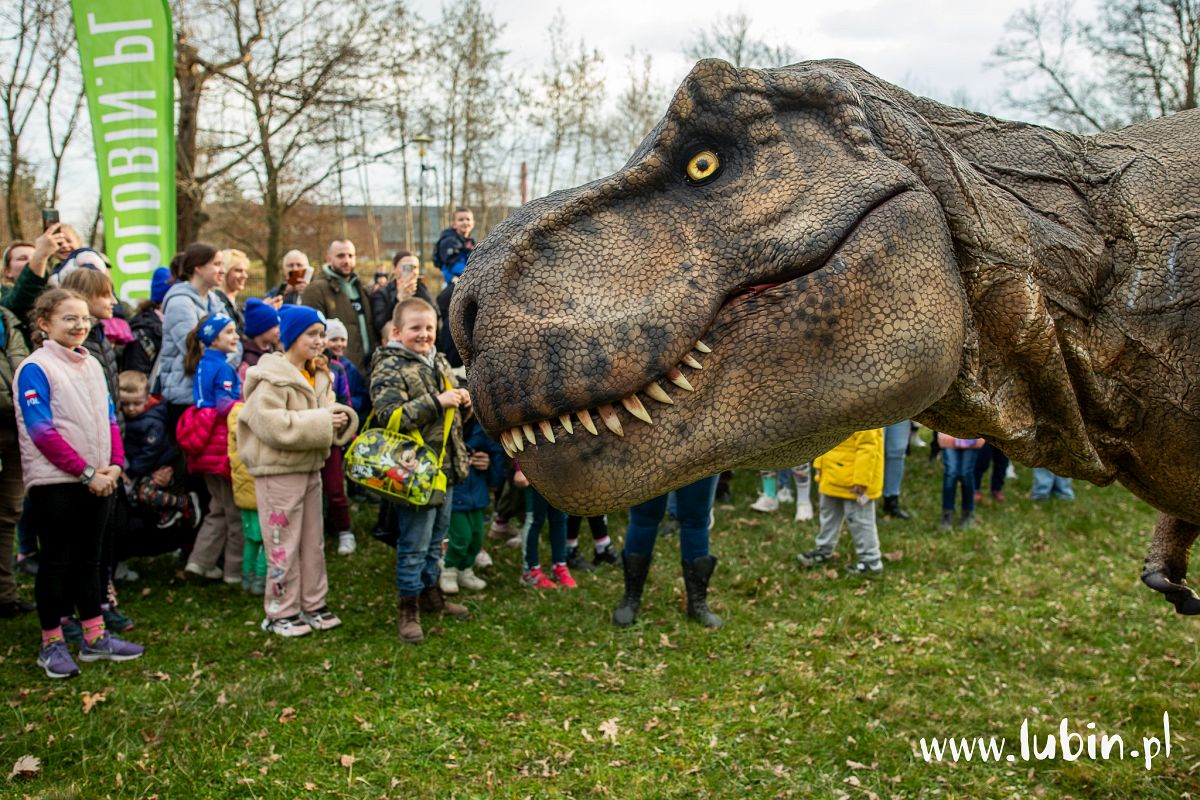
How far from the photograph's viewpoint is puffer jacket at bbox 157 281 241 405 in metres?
7.20

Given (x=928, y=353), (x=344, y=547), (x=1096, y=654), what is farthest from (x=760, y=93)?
(x=344, y=547)

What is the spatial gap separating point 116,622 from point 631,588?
3.59 m

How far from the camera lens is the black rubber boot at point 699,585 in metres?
6.60

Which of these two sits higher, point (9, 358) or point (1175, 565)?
point (9, 358)

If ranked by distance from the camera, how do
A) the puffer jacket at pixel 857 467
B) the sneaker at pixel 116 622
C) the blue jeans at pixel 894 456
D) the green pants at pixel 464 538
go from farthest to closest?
the blue jeans at pixel 894 456
the puffer jacket at pixel 857 467
the green pants at pixel 464 538
the sneaker at pixel 116 622

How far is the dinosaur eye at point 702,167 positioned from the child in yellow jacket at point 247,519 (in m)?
5.49

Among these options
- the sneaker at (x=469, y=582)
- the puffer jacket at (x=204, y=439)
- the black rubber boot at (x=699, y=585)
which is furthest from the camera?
the sneaker at (x=469, y=582)

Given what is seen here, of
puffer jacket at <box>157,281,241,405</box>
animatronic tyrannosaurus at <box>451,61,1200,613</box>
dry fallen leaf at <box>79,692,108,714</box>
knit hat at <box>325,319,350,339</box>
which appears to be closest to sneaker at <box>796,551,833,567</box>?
knit hat at <box>325,319,350,339</box>

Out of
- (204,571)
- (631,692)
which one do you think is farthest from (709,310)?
(204,571)

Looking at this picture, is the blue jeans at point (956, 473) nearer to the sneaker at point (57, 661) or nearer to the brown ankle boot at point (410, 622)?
the brown ankle boot at point (410, 622)

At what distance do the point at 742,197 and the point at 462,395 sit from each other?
176 inches

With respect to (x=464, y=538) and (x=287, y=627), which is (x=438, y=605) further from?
(x=287, y=627)

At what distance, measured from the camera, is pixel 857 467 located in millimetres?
7777

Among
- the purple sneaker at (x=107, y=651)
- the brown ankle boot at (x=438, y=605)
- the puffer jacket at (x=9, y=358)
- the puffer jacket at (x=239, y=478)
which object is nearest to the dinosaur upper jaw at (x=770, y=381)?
the purple sneaker at (x=107, y=651)
